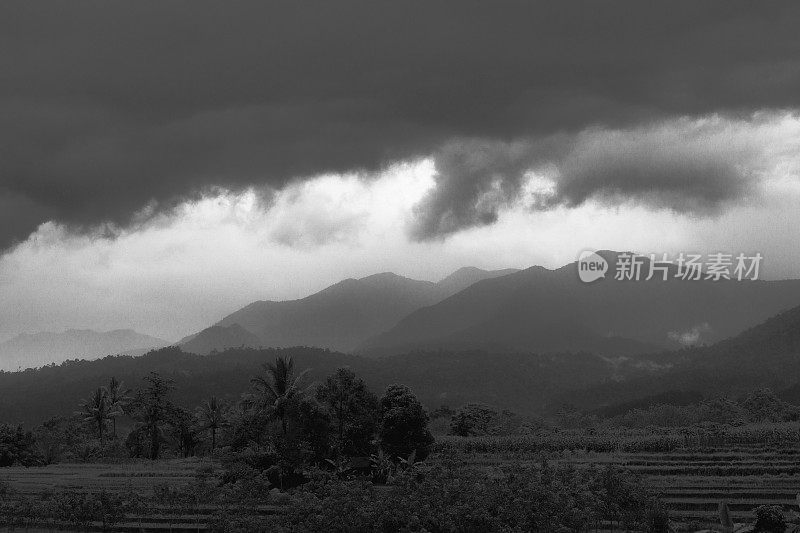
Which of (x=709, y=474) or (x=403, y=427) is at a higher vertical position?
(x=403, y=427)

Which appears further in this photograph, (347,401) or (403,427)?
(347,401)

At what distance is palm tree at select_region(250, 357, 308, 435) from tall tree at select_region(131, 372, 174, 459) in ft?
92.1

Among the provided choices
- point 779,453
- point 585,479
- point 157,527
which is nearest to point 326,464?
point 157,527

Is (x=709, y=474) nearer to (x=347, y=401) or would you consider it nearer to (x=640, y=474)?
(x=640, y=474)

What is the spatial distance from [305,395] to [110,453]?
131 feet

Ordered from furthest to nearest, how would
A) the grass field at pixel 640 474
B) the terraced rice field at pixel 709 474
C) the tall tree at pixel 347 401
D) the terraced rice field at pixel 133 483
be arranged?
the tall tree at pixel 347 401 < the terraced rice field at pixel 133 483 < the grass field at pixel 640 474 < the terraced rice field at pixel 709 474

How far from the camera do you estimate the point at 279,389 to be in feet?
231

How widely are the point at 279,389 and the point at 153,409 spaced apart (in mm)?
30403

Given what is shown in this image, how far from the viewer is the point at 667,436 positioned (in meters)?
78.8

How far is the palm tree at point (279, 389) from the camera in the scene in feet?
228

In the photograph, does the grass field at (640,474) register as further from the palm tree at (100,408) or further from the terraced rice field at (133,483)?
the palm tree at (100,408)

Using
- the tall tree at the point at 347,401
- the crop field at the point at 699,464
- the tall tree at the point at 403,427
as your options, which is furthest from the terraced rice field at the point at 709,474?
the tall tree at the point at 347,401

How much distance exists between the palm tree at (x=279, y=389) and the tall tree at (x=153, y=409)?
1105 inches

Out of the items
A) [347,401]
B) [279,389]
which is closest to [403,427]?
[347,401]
